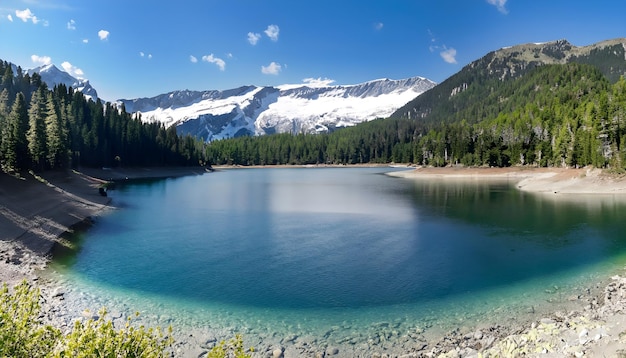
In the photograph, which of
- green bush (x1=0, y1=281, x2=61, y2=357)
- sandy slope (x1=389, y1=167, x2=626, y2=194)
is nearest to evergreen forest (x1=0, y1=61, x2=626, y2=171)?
sandy slope (x1=389, y1=167, x2=626, y2=194)

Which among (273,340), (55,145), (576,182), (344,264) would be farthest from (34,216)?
(576,182)

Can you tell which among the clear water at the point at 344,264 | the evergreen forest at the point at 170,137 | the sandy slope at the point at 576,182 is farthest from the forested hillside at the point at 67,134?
the sandy slope at the point at 576,182

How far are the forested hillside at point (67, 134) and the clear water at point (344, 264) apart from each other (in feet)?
79.3

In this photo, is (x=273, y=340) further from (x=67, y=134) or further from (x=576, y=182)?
(x=67, y=134)

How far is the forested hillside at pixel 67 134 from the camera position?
66.1 meters

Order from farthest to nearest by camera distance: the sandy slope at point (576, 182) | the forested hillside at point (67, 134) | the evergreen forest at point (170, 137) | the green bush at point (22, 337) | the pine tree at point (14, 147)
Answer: the evergreen forest at point (170, 137) < the sandy slope at point (576, 182) < the forested hillside at point (67, 134) < the pine tree at point (14, 147) < the green bush at point (22, 337)

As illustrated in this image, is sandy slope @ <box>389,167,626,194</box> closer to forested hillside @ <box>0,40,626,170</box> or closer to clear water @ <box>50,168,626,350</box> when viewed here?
forested hillside @ <box>0,40,626,170</box>

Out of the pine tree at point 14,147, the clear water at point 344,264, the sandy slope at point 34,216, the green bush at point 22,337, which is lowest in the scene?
the clear water at point 344,264

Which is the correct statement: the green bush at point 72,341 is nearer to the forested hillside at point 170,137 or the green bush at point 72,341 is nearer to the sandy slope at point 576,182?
the forested hillside at point 170,137

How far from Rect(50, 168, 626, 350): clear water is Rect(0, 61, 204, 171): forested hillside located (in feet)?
79.3

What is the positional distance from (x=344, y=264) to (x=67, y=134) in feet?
295

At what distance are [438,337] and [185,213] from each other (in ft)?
147

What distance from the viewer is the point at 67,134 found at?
94.6m

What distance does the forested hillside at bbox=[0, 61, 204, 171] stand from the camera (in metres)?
66.1
